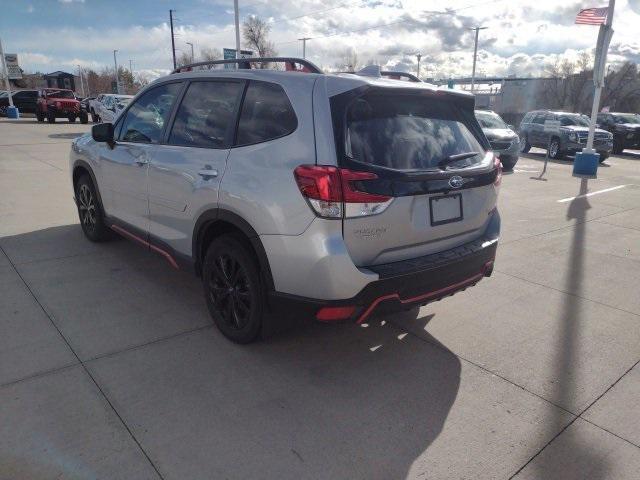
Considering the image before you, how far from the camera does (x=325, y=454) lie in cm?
239

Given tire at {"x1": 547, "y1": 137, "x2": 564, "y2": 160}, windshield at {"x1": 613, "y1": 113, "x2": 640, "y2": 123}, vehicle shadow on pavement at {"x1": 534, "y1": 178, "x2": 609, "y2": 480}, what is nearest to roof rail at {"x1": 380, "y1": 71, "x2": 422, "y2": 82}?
vehicle shadow on pavement at {"x1": 534, "y1": 178, "x2": 609, "y2": 480}

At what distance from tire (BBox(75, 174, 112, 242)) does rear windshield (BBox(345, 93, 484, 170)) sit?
11.2ft

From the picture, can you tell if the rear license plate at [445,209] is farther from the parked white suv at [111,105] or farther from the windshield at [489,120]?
the parked white suv at [111,105]

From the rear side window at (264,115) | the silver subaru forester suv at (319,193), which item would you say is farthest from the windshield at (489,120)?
the rear side window at (264,115)

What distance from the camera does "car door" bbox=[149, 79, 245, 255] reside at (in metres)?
3.26

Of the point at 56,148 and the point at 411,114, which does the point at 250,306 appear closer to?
the point at 411,114

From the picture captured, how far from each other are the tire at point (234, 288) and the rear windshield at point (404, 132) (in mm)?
974

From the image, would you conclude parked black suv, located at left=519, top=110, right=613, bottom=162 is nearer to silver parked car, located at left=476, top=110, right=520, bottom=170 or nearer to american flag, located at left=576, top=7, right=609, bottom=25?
silver parked car, located at left=476, top=110, right=520, bottom=170

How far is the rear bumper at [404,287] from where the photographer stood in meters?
2.73

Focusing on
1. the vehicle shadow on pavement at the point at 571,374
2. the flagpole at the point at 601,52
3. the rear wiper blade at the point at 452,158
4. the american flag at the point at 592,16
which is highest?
the american flag at the point at 592,16

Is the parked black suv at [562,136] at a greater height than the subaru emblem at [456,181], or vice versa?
the subaru emblem at [456,181]

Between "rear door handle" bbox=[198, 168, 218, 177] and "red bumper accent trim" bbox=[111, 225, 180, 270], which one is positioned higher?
"rear door handle" bbox=[198, 168, 218, 177]

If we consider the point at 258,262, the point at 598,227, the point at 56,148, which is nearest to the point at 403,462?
the point at 258,262

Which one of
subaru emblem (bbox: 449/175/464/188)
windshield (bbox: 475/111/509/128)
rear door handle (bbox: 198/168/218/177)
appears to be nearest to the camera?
subaru emblem (bbox: 449/175/464/188)
